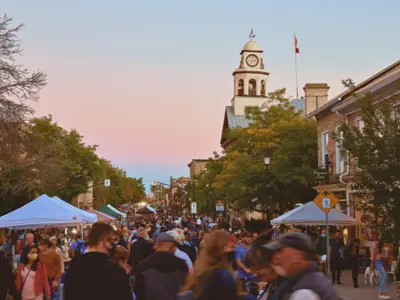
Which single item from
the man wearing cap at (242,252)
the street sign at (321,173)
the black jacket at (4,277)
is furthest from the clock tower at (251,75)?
the black jacket at (4,277)

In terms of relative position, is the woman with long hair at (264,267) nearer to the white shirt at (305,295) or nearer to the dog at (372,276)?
the white shirt at (305,295)

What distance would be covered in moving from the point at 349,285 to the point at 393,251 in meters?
4.82

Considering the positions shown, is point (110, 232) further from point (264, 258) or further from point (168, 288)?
point (264, 258)

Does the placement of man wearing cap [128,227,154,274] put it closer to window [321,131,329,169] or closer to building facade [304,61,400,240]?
building facade [304,61,400,240]

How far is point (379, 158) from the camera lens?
57.2 ft

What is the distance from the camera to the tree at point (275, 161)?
39.9 metres

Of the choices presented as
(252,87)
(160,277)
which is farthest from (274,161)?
(252,87)

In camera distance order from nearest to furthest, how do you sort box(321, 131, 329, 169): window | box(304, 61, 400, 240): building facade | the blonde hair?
the blonde hair, box(304, 61, 400, 240): building facade, box(321, 131, 329, 169): window

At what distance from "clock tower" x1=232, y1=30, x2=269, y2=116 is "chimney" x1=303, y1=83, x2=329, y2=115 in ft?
155

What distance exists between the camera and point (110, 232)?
6.61 metres

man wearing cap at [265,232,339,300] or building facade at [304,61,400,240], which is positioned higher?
building facade at [304,61,400,240]

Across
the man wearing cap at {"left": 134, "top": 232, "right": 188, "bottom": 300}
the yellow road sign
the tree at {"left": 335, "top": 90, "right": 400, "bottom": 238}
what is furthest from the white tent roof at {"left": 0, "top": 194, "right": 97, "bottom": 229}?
the man wearing cap at {"left": 134, "top": 232, "right": 188, "bottom": 300}

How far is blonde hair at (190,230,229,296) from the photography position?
617 cm

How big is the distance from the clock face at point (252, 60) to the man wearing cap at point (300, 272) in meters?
91.2
